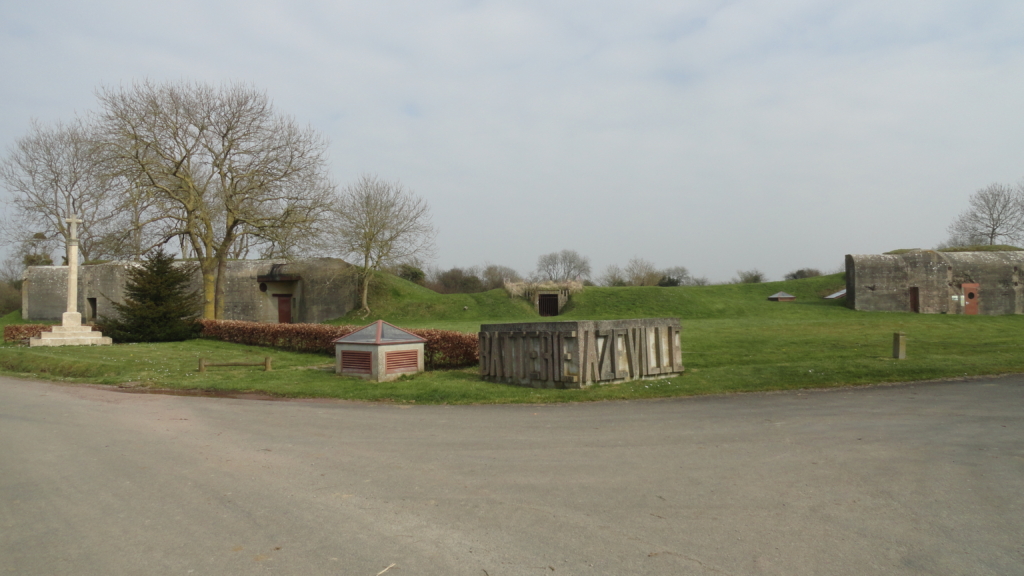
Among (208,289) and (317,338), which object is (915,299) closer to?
(317,338)

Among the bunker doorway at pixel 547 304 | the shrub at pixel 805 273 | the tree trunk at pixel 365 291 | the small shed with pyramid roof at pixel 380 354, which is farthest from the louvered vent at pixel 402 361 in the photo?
the shrub at pixel 805 273

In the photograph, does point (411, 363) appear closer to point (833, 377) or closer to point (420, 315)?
point (833, 377)

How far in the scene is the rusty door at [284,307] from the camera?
39906 millimetres

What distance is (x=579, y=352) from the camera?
40.1ft

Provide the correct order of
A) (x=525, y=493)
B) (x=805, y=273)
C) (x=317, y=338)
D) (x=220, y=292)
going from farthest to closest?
(x=805, y=273)
(x=220, y=292)
(x=317, y=338)
(x=525, y=493)

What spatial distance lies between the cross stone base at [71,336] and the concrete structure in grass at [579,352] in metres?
17.2

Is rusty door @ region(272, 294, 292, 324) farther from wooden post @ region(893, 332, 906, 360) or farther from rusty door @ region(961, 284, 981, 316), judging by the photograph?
rusty door @ region(961, 284, 981, 316)

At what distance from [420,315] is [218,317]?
39.5 ft

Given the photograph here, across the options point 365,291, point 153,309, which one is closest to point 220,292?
point 153,309

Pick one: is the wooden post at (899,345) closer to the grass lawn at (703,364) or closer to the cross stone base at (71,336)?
the grass lawn at (703,364)

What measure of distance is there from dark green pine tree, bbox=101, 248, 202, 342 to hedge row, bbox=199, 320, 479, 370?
1.41 metres

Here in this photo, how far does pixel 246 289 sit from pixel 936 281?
129 ft

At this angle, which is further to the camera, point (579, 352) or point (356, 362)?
point (356, 362)

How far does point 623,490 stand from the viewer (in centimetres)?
539
